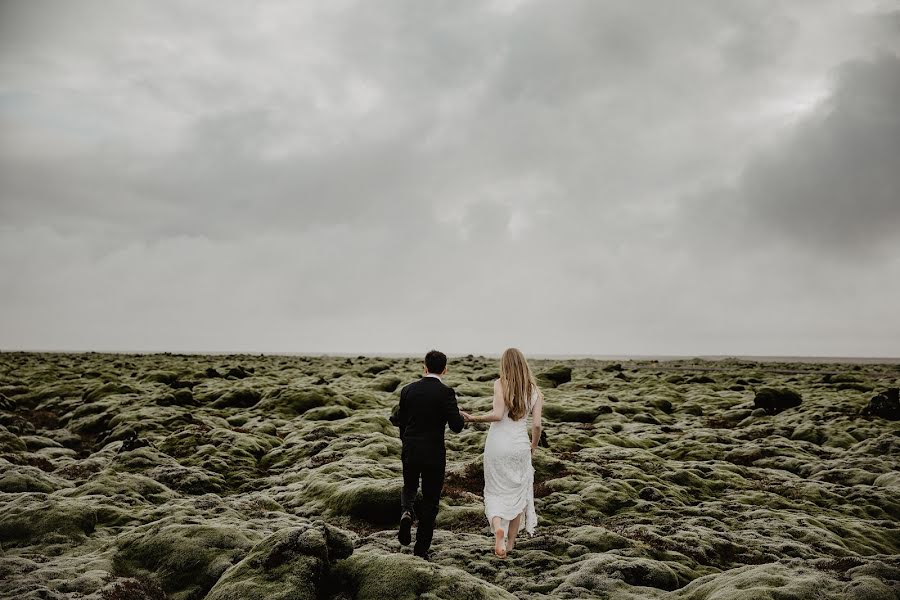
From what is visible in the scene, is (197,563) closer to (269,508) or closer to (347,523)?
(347,523)

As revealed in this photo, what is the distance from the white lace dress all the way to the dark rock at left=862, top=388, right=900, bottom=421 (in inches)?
967

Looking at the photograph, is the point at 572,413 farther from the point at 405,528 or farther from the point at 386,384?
the point at 405,528

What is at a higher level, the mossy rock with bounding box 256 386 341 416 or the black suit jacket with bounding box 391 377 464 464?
the black suit jacket with bounding box 391 377 464 464

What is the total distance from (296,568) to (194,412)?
71.8 feet

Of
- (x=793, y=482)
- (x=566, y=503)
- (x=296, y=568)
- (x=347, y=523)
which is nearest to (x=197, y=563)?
(x=296, y=568)

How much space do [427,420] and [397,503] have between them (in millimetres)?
4290

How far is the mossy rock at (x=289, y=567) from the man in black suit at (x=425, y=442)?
1.60 m

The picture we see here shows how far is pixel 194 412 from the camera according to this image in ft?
86.6

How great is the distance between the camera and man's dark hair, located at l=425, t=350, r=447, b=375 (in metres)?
9.68

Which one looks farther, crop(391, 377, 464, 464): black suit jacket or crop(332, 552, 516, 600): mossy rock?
crop(391, 377, 464, 464): black suit jacket

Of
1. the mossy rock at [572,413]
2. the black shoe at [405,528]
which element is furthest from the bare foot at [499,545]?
the mossy rock at [572,413]

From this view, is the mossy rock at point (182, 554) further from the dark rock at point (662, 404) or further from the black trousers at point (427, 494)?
the dark rock at point (662, 404)

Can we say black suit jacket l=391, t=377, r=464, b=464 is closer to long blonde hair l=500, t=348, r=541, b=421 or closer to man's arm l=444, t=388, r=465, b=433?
man's arm l=444, t=388, r=465, b=433

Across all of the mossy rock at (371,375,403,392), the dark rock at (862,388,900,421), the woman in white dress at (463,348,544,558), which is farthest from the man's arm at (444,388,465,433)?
the mossy rock at (371,375,403,392)
